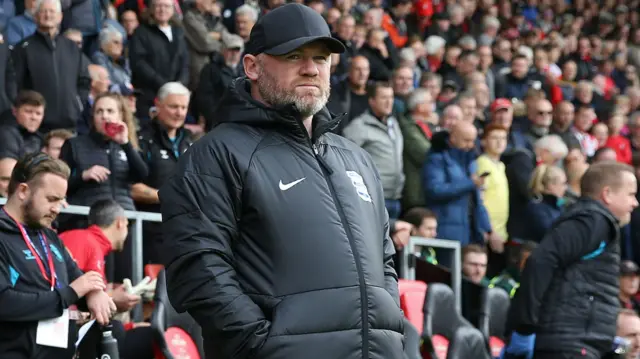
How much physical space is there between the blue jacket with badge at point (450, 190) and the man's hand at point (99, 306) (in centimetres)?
540

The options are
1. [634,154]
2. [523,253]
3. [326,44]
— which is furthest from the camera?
[634,154]

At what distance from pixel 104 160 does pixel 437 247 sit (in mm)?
2951

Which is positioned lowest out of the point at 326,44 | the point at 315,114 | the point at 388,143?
the point at 388,143

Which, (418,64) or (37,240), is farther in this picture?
(418,64)

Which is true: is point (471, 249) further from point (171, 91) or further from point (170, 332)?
point (170, 332)

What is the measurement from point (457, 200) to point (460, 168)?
13.9 inches

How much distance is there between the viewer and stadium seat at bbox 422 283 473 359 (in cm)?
782

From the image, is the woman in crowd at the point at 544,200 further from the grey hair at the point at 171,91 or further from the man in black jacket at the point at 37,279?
the man in black jacket at the point at 37,279

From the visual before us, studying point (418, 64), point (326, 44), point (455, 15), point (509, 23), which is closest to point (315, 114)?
point (326, 44)

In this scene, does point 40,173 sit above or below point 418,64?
above

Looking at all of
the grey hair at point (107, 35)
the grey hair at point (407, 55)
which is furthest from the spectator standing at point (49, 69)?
the grey hair at point (407, 55)

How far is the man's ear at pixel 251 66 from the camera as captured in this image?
385 centimetres

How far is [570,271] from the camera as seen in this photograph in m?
6.47

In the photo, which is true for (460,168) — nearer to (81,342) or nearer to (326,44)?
(81,342)
